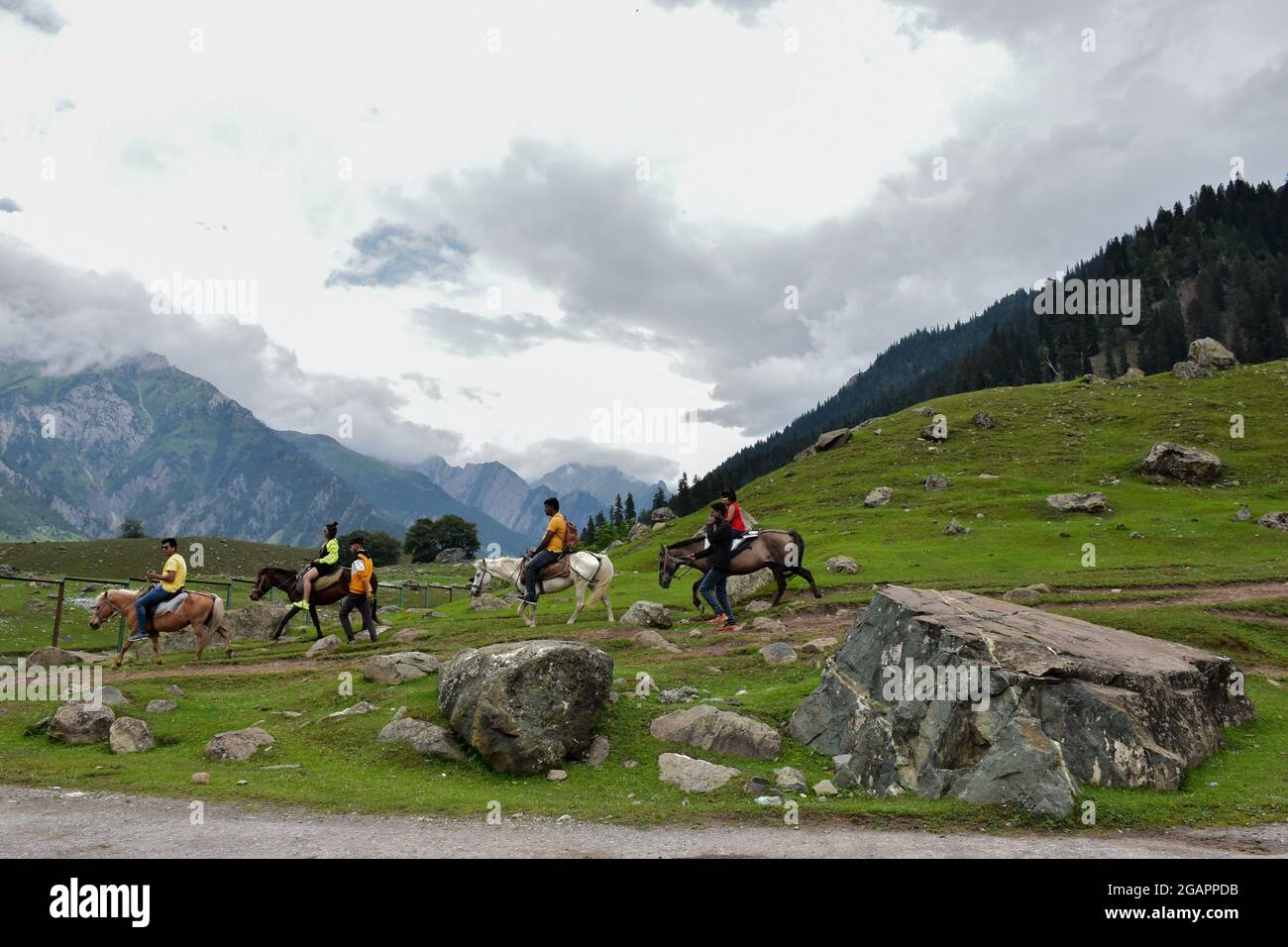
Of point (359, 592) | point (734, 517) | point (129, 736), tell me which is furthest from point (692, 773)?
point (359, 592)

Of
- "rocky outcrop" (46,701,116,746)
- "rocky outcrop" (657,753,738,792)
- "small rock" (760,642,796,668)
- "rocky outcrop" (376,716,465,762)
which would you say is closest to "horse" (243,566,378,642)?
"rocky outcrop" (46,701,116,746)

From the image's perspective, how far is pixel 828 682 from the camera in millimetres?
15102

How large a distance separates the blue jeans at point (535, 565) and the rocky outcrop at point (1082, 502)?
4437 cm

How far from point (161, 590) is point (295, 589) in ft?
19.5

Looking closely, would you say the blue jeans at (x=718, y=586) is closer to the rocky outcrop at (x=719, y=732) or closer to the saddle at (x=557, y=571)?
the saddle at (x=557, y=571)

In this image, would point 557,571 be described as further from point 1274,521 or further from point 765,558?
point 1274,521

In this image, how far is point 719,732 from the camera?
14547 mm

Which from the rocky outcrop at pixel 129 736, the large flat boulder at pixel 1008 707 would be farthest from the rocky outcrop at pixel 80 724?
the large flat boulder at pixel 1008 707

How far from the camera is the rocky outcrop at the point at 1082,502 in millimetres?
53406

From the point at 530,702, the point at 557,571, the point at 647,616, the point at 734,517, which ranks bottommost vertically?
the point at 647,616

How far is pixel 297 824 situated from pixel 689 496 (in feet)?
474

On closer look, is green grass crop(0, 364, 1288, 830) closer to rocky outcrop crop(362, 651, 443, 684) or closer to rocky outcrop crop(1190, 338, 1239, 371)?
rocky outcrop crop(362, 651, 443, 684)

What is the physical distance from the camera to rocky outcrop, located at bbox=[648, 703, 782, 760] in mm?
14180
